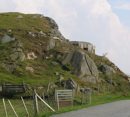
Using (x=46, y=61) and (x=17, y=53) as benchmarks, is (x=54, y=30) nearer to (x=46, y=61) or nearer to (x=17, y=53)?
(x=46, y=61)

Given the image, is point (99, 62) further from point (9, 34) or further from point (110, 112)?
point (110, 112)

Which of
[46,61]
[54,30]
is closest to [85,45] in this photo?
[54,30]

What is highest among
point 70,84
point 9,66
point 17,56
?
point 17,56

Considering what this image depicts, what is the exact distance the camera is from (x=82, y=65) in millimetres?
83438

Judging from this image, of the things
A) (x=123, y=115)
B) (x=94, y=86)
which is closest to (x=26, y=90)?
(x=94, y=86)

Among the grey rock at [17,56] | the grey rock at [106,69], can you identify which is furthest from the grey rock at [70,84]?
the grey rock at [106,69]

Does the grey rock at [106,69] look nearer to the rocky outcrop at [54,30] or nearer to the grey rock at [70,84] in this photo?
the rocky outcrop at [54,30]

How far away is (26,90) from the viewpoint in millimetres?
64938

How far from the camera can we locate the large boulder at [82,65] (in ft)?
269

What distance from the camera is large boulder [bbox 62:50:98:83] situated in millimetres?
81875

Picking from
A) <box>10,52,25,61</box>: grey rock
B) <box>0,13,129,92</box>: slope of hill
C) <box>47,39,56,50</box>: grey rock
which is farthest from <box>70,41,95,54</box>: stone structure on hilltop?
<box>10,52,25,61</box>: grey rock

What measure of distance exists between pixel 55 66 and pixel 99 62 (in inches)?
482

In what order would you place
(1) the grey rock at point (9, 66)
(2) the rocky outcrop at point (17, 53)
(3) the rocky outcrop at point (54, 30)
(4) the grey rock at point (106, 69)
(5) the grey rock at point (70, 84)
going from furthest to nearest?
(3) the rocky outcrop at point (54, 30) → (4) the grey rock at point (106, 69) → (2) the rocky outcrop at point (17, 53) → (1) the grey rock at point (9, 66) → (5) the grey rock at point (70, 84)

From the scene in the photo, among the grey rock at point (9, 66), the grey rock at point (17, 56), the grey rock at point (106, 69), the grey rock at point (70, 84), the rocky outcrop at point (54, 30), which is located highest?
the rocky outcrop at point (54, 30)
